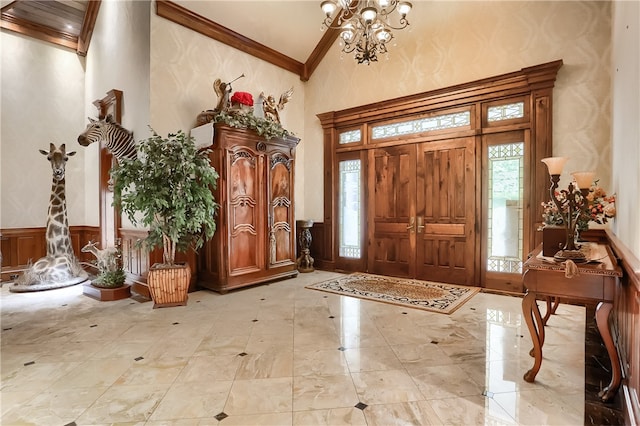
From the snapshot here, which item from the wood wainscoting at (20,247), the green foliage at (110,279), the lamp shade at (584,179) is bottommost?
the green foliage at (110,279)

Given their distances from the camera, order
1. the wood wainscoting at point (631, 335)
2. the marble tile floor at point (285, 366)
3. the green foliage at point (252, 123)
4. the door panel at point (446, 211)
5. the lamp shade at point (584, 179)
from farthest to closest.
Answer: the door panel at point (446, 211)
the green foliage at point (252, 123)
the lamp shade at point (584, 179)
the marble tile floor at point (285, 366)
the wood wainscoting at point (631, 335)

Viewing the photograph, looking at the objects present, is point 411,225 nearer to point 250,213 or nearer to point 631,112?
point 250,213

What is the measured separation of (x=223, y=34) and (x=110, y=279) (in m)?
4.09

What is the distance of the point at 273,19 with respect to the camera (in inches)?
214

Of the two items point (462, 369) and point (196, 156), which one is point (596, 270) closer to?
point (462, 369)

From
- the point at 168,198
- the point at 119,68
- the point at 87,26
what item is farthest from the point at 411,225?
the point at 87,26

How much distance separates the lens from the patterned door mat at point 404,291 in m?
3.93

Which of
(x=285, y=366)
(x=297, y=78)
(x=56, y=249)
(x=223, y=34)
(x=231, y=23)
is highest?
(x=231, y=23)

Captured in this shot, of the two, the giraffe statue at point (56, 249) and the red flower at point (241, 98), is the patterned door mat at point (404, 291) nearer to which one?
the red flower at point (241, 98)

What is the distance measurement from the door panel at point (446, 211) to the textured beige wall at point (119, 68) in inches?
164

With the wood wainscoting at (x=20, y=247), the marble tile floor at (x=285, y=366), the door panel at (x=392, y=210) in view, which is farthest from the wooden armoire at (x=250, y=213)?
the wood wainscoting at (x=20, y=247)

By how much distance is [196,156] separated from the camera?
3938 millimetres

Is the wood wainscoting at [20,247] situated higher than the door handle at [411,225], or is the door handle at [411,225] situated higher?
the door handle at [411,225]

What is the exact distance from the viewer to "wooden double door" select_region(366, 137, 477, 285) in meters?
4.80
